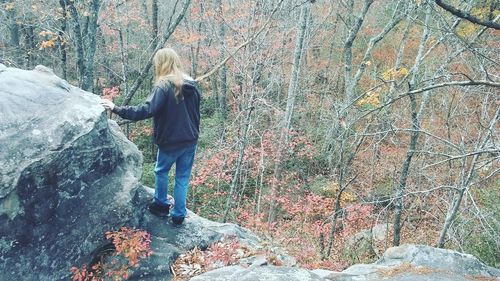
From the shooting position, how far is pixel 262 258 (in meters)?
4.98

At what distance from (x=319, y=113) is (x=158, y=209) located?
13.1m

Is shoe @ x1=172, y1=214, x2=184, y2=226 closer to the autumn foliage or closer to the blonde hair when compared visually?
the autumn foliage

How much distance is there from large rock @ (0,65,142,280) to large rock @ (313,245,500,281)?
107 inches

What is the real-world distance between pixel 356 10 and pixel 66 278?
20.0m

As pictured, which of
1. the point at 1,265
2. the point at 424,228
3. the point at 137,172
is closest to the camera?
the point at 1,265

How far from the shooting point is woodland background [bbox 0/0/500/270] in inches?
291

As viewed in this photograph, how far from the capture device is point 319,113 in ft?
58.3

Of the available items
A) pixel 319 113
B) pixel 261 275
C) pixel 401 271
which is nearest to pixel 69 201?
pixel 261 275

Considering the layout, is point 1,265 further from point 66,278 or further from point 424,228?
point 424,228

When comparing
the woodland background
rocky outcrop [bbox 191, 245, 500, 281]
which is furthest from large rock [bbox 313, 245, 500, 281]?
the woodland background

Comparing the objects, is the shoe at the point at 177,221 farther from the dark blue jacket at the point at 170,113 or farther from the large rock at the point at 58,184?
the dark blue jacket at the point at 170,113

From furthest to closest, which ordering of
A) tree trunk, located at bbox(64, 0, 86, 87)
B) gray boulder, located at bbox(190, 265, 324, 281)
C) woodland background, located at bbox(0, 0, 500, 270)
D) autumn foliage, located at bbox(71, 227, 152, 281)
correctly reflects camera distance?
1. woodland background, located at bbox(0, 0, 500, 270)
2. tree trunk, located at bbox(64, 0, 86, 87)
3. autumn foliage, located at bbox(71, 227, 152, 281)
4. gray boulder, located at bbox(190, 265, 324, 281)

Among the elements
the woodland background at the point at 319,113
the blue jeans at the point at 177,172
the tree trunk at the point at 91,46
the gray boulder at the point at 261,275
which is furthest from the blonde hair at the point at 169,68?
the tree trunk at the point at 91,46

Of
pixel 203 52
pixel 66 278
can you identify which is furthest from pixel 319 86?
pixel 66 278
